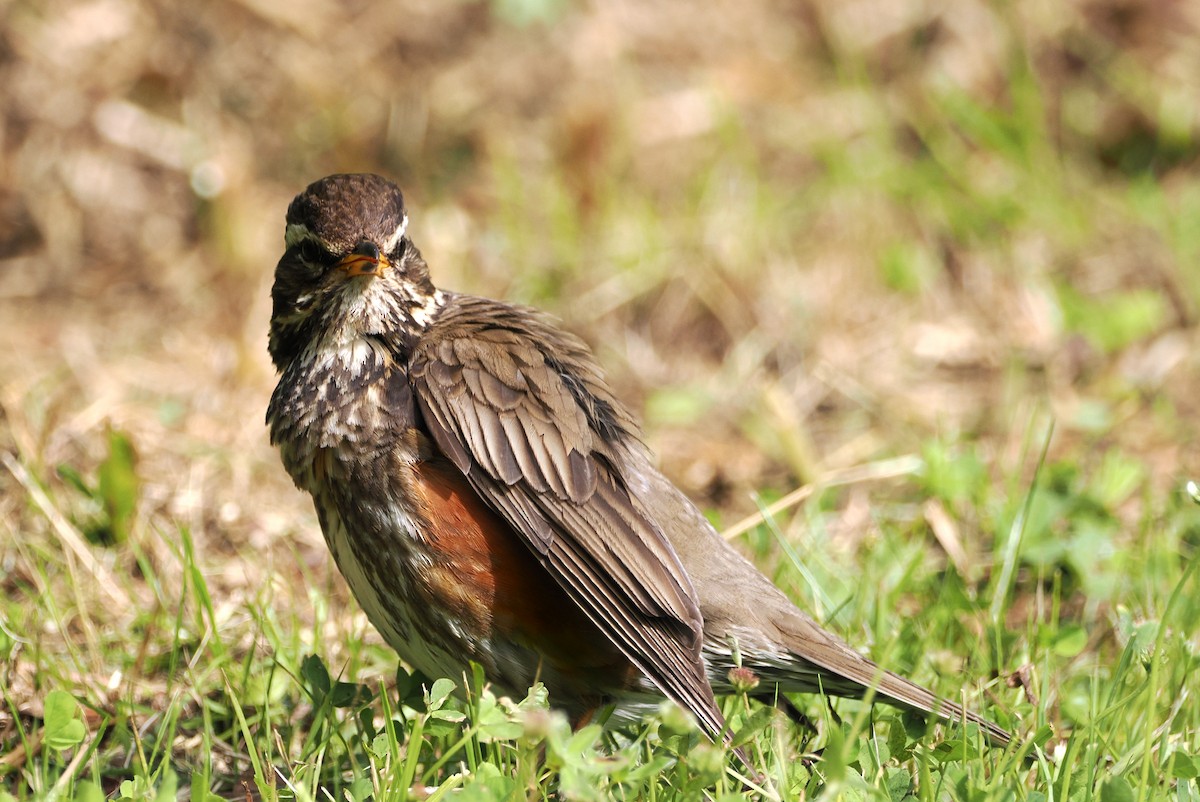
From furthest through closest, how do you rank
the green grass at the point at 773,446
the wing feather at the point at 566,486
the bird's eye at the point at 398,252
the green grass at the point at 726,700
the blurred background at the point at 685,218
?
the blurred background at the point at 685,218 → the bird's eye at the point at 398,252 → the wing feather at the point at 566,486 → the green grass at the point at 773,446 → the green grass at the point at 726,700

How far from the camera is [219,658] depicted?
155 inches

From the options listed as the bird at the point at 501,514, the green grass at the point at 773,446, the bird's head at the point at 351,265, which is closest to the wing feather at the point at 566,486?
the bird at the point at 501,514

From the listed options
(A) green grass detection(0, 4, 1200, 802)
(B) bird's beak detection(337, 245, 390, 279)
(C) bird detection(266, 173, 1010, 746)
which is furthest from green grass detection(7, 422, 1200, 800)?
(B) bird's beak detection(337, 245, 390, 279)

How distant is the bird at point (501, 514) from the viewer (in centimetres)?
374

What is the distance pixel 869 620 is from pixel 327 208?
7.00ft

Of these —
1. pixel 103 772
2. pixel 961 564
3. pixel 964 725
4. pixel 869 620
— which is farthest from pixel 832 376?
pixel 103 772

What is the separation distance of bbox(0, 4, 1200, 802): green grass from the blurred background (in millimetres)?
26

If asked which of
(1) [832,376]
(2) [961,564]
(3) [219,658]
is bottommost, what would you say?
(2) [961,564]

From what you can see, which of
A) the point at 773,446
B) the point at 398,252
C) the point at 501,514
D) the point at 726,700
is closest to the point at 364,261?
the point at 398,252

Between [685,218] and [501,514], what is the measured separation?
3885mm

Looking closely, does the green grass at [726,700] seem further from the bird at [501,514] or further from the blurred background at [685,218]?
the blurred background at [685,218]

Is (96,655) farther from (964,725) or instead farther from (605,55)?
(605,55)

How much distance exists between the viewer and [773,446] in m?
6.12

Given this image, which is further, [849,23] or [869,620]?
[849,23]
